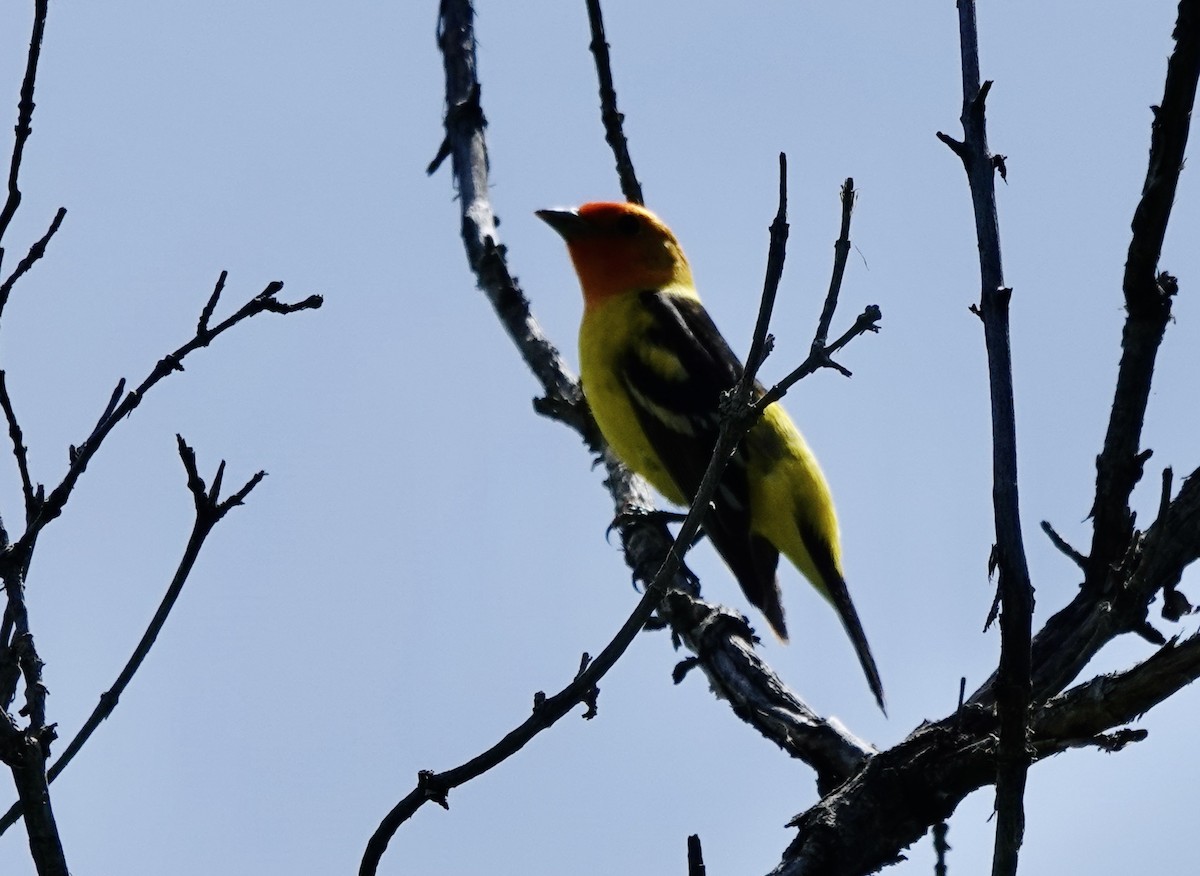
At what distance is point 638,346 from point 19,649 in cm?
473

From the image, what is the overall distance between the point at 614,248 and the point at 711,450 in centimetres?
179

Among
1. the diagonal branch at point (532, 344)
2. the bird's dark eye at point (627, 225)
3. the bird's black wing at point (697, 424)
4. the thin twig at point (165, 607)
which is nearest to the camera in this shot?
the thin twig at point (165, 607)

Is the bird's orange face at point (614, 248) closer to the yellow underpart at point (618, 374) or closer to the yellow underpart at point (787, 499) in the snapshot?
the yellow underpart at point (618, 374)

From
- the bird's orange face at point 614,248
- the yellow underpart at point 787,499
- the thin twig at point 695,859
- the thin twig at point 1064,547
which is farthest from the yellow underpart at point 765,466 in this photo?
the thin twig at point 695,859

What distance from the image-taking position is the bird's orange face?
812cm

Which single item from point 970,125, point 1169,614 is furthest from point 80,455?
point 1169,614

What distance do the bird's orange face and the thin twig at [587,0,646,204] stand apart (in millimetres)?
1590

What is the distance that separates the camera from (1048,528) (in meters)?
3.47

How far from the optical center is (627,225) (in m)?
8.27

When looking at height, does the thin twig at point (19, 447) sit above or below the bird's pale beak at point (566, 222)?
below

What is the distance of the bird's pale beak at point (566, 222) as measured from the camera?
829cm

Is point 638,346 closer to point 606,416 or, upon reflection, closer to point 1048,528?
point 606,416

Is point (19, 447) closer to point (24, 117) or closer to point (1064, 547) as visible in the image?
point (24, 117)

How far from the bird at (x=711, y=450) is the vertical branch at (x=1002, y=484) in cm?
371
